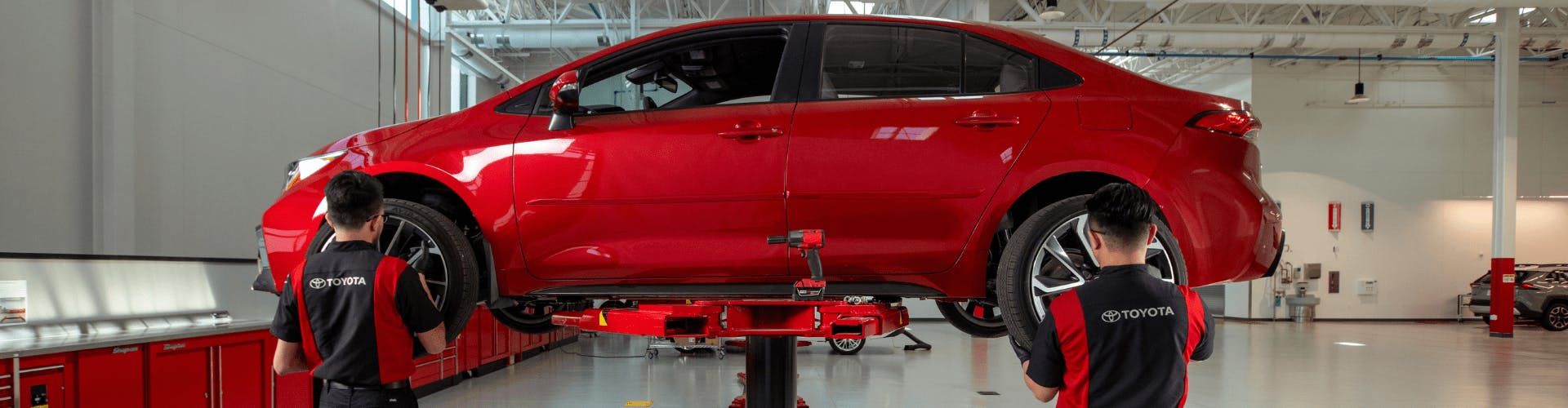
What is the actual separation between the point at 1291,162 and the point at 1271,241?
16.2 meters

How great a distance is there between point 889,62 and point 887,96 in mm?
133

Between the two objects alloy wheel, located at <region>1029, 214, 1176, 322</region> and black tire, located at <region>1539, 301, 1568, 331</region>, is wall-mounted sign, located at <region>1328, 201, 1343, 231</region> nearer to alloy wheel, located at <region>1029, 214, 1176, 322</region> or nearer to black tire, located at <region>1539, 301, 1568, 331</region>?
black tire, located at <region>1539, 301, 1568, 331</region>

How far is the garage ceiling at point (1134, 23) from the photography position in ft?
37.5

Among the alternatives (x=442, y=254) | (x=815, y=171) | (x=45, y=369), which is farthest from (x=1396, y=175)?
(x=45, y=369)

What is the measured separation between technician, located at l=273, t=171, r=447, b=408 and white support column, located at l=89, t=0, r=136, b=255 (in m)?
5.26

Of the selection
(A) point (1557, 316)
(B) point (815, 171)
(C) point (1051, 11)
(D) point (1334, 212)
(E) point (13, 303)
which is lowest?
(A) point (1557, 316)

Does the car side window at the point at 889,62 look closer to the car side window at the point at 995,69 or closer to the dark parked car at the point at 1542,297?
the car side window at the point at 995,69

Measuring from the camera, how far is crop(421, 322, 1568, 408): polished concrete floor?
273 inches

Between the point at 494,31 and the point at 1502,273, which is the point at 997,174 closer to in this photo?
the point at 494,31

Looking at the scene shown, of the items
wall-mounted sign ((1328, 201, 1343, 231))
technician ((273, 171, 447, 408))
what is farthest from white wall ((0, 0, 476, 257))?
wall-mounted sign ((1328, 201, 1343, 231))

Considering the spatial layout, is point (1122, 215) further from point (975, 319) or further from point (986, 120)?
point (975, 319)

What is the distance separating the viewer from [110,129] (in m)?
5.93

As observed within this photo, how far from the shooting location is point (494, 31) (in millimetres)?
11602

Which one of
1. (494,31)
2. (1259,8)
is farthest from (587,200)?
(1259,8)
